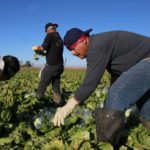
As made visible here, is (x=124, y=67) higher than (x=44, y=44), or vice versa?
(x=44, y=44)

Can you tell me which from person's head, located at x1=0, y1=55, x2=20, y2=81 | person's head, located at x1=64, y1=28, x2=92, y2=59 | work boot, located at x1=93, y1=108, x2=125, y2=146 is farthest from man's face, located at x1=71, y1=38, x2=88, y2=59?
person's head, located at x1=0, y1=55, x2=20, y2=81

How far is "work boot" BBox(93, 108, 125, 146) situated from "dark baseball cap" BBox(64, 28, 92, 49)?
825 millimetres

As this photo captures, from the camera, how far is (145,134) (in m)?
5.54

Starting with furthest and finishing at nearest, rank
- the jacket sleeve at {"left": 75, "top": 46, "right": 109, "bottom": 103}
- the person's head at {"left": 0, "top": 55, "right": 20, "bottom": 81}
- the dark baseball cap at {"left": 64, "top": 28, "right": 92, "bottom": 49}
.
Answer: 1. the person's head at {"left": 0, "top": 55, "right": 20, "bottom": 81}
2. the dark baseball cap at {"left": 64, "top": 28, "right": 92, "bottom": 49}
3. the jacket sleeve at {"left": 75, "top": 46, "right": 109, "bottom": 103}

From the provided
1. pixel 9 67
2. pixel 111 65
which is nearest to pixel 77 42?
pixel 111 65

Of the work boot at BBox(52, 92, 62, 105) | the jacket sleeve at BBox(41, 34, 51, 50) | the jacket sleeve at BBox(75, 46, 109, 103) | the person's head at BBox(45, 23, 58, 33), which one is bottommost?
the work boot at BBox(52, 92, 62, 105)

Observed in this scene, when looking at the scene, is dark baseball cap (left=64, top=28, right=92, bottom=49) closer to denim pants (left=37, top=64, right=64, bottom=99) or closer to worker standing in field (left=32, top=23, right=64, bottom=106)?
worker standing in field (left=32, top=23, right=64, bottom=106)

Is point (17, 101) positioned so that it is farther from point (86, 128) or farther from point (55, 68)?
point (86, 128)

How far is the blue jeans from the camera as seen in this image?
4.64 m

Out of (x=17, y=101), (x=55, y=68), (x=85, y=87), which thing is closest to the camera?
(x=85, y=87)

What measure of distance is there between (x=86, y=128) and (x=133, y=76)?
51.0 inches

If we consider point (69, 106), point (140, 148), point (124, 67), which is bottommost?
point (140, 148)

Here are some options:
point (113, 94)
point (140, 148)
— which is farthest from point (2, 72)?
point (140, 148)

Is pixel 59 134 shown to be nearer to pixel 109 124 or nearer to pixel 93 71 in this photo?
pixel 109 124
